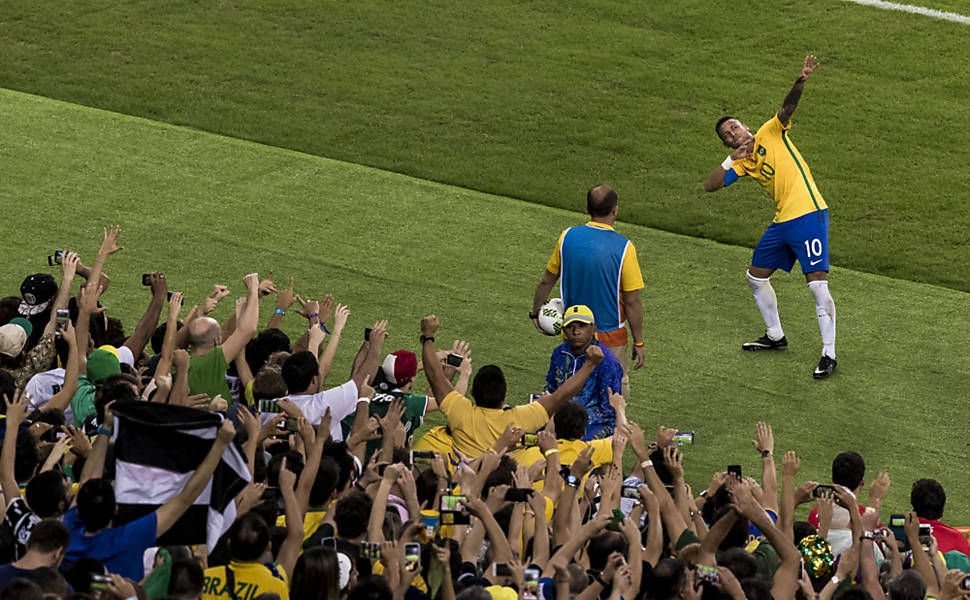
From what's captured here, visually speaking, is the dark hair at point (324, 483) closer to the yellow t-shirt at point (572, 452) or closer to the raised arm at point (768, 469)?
the yellow t-shirt at point (572, 452)

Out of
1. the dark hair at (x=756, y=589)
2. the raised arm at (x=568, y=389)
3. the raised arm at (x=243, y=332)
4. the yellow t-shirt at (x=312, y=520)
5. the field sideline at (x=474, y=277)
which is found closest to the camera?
the dark hair at (x=756, y=589)

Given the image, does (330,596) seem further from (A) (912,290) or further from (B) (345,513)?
(A) (912,290)

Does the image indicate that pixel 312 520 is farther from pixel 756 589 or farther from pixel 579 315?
pixel 579 315

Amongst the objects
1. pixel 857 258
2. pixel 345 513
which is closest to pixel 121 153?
pixel 857 258

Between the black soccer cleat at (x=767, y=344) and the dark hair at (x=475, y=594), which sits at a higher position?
the dark hair at (x=475, y=594)

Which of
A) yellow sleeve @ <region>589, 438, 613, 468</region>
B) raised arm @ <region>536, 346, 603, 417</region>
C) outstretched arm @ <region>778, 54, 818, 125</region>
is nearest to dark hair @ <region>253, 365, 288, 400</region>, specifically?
raised arm @ <region>536, 346, 603, 417</region>

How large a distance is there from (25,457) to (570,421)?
2.97 m

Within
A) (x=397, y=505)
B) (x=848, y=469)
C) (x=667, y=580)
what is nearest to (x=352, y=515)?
(x=397, y=505)

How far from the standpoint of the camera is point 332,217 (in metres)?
13.8

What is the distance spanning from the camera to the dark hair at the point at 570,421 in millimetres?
7816

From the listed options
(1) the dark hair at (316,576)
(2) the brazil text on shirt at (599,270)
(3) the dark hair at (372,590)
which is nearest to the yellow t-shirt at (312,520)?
(1) the dark hair at (316,576)

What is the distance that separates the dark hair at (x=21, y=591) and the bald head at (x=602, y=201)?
5289mm

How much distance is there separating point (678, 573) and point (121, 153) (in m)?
11.1

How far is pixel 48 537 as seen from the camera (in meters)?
5.52
